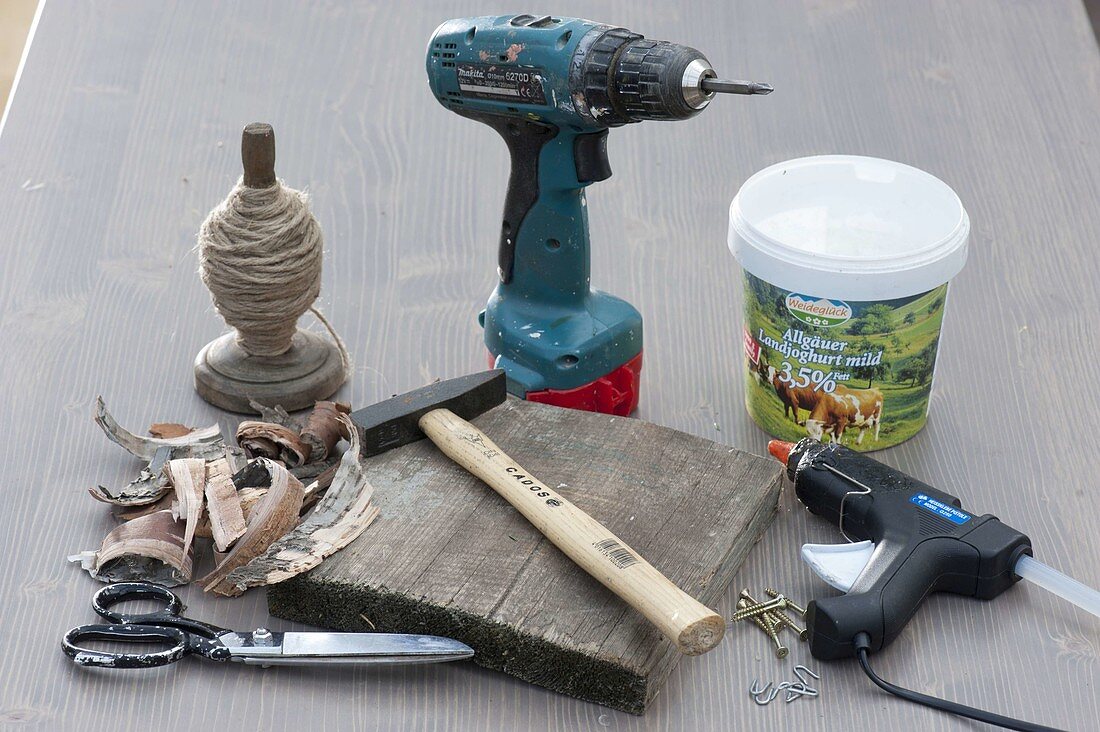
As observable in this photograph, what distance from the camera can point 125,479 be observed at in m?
1.01

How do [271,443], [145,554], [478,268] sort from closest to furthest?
[145,554] < [271,443] < [478,268]

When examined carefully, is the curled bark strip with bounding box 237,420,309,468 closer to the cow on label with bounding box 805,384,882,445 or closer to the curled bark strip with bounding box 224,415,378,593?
the curled bark strip with bounding box 224,415,378,593

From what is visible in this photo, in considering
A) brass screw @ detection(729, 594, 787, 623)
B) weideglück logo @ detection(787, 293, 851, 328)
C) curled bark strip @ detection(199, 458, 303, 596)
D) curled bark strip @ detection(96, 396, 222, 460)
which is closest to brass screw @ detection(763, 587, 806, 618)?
brass screw @ detection(729, 594, 787, 623)

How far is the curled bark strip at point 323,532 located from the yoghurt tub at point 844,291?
13.6 inches

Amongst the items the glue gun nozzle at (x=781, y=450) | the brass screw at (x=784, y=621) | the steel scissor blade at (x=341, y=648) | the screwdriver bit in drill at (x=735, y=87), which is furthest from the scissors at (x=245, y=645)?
the screwdriver bit in drill at (x=735, y=87)

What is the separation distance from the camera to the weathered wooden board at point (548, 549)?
80 cm

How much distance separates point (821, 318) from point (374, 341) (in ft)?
1.43

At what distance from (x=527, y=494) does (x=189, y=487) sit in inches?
9.8

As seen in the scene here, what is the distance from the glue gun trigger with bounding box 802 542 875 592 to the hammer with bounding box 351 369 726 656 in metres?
0.13

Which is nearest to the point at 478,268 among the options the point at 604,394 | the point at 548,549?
the point at 604,394

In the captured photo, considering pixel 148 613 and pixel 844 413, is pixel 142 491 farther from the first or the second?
pixel 844 413

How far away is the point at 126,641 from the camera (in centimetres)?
84

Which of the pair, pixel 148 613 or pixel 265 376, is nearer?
pixel 148 613

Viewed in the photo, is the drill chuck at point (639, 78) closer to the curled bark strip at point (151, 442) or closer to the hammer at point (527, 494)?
the hammer at point (527, 494)
